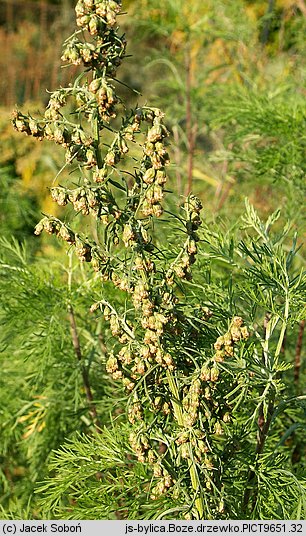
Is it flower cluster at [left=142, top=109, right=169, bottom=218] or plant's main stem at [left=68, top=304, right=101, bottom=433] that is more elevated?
flower cluster at [left=142, top=109, right=169, bottom=218]

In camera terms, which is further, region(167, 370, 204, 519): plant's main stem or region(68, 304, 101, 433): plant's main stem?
region(68, 304, 101, 433): plant's main stem

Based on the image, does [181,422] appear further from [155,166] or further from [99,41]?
[99,41]

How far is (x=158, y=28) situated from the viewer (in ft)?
7.98

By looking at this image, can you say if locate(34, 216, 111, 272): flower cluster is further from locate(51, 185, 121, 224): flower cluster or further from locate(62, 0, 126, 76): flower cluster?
locate(62, 0, 126, 76): flower cluster

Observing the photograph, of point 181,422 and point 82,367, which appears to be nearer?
point 181,422

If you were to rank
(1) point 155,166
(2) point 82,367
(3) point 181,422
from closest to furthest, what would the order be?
(1) point 155,166
(3) point 181,422
(2) point 82,367

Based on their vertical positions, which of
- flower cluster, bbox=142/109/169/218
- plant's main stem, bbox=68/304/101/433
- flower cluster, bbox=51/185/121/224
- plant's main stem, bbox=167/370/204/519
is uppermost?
flower cluster, bbox=142/109/169/218

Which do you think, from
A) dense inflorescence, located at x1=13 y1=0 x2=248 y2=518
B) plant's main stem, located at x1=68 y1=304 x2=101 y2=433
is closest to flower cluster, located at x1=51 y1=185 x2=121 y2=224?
dense inflorescence, located at x1=13 y1=0 x2=248 y2=518

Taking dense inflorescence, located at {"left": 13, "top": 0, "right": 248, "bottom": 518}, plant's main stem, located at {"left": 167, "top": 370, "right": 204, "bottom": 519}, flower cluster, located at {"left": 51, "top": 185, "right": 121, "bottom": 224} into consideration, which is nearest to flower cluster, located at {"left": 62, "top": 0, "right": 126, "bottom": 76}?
dense inflorescence, located at {"left": 13, "top": 0, "right": 248, "bottom": 518}

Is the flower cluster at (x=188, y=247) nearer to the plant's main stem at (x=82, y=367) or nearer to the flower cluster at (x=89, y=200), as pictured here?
the flower cluster at (x=89, y=200)

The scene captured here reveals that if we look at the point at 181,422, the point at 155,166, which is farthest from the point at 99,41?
the point at 181,422

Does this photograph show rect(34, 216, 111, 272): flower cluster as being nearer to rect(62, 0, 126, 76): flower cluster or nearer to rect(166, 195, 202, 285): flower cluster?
rect(166, 195, 202, 285): flower cluster

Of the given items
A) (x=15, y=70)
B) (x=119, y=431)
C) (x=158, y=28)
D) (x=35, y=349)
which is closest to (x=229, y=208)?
(x=158, y=28)
